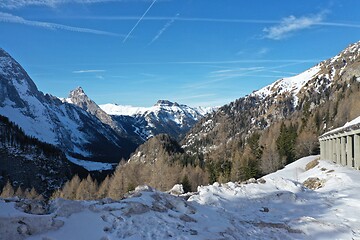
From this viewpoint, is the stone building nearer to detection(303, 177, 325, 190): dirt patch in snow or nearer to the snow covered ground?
detection(303, 177, 325, 190): dirt patch in snow

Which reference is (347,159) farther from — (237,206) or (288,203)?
(237,206)

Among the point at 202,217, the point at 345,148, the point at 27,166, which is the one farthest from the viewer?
the point at 27,166

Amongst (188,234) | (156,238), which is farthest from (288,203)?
(156,238)

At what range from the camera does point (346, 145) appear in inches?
1430

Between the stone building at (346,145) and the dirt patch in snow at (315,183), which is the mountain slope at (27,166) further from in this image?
the dirt patch in snow at (315,183)

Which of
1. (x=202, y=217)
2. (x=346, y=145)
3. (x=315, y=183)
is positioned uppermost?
(x=346, y=145)

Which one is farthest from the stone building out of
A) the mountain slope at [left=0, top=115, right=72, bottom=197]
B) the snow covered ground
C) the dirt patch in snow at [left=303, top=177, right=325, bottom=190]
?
the mountain slope at [left=0, top=115, right=72, bottom=197]

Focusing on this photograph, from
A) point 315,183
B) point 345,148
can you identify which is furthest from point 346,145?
point 315,183

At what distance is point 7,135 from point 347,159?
196 metres

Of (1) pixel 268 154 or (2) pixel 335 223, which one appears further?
(1) pixel 268 154

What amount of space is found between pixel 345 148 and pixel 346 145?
0.98 meters

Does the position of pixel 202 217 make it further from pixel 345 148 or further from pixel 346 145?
pixel 345 148

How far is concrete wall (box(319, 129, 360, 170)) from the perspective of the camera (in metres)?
31.8

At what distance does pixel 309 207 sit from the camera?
2072cm
